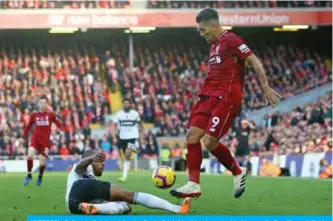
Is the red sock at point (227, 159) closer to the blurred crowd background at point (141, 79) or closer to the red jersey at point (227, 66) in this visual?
the red jersey at point (227, 66)

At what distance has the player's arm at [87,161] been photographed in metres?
10.7

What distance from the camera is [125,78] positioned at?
43.0 meters

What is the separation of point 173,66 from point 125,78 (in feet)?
11.9

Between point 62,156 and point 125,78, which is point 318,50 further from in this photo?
point 62,156

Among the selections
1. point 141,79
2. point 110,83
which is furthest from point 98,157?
point 110,83

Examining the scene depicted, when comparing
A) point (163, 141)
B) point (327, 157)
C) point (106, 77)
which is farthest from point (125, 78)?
point (327, 157)

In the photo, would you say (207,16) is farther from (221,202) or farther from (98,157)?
(221,202)

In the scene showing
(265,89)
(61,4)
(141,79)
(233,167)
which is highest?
(61,4)

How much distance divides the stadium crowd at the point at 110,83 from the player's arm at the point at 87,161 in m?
25.2

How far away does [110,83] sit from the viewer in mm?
43281

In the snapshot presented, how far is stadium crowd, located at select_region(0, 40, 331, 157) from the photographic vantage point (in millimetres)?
37219

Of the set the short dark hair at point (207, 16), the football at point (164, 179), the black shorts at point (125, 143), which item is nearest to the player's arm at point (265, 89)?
the short dark hair at point (207, 16)

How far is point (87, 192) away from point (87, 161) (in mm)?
446

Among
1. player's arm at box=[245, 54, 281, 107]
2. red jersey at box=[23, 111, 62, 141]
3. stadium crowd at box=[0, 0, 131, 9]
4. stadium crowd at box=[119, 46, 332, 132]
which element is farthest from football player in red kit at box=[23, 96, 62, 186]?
stadium crowd at box=[0, 0, 131, 9]
